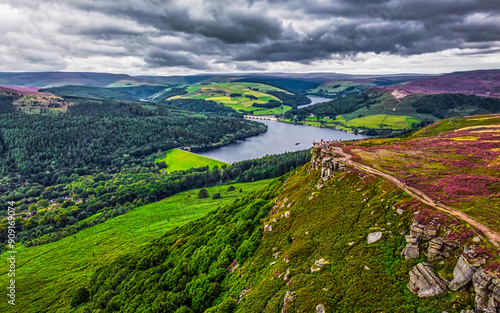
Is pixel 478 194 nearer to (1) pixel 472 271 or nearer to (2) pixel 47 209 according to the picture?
(1) pixel 472 271

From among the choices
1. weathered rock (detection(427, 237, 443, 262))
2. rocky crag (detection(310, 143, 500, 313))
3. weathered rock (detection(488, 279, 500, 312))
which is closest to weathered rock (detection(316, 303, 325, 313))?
rocky crag (detection(310, 143, 500, 313))

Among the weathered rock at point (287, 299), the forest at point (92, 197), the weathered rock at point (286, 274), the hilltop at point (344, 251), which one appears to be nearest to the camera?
the hilltop at point (344, 251)

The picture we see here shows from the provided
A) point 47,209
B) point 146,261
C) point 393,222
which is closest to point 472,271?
point 393,222

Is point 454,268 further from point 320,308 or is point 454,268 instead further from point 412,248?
point 320,308

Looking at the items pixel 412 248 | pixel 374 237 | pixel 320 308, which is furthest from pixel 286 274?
pixel 412 248

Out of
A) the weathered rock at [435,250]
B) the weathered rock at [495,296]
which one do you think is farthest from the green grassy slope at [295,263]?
the weathered rock at [495,296]

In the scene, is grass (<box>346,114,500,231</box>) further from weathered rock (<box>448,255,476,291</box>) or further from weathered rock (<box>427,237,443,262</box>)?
weathered rock (<box>448,255,476,291</box>)

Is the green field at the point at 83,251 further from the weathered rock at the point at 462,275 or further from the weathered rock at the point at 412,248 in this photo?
the weathered rock at the point at 462,275
